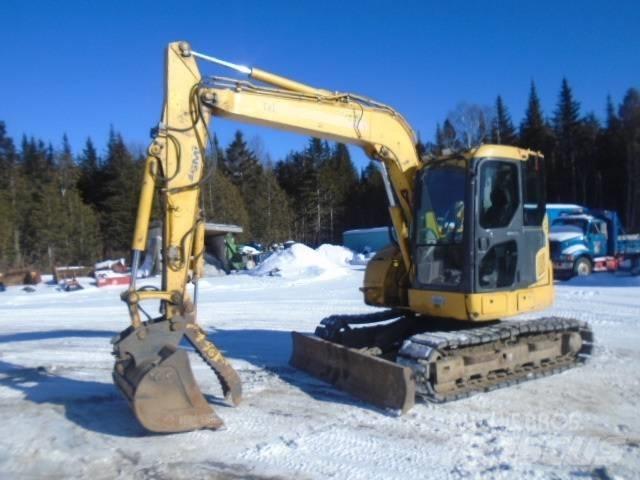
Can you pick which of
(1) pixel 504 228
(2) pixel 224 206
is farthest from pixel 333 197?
(1) pixel 504 228

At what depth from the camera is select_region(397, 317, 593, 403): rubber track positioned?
5746 mm

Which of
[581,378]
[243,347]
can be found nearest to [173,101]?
[243,347]

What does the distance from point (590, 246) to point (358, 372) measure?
1785 centimetres

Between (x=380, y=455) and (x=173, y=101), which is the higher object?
(x=173, y=101)

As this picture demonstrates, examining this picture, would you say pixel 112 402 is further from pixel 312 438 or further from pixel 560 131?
pixel 560 131

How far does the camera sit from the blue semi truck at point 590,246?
19672 mm

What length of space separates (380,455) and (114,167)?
49587 mm

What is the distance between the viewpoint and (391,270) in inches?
285

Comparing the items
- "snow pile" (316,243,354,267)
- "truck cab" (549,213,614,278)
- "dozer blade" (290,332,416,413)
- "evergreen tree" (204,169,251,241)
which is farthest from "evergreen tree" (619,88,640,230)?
"dozer blade" (290,332,416,413)

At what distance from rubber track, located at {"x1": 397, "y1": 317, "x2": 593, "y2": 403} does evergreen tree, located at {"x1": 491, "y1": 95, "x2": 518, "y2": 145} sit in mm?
45852

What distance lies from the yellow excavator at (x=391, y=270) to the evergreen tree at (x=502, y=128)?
46045 mm

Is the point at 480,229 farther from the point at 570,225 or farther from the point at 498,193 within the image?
the point at 570,225

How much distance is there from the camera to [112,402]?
20.4 feet

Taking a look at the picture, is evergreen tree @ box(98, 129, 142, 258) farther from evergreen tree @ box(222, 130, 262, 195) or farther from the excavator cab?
the excavator cab
